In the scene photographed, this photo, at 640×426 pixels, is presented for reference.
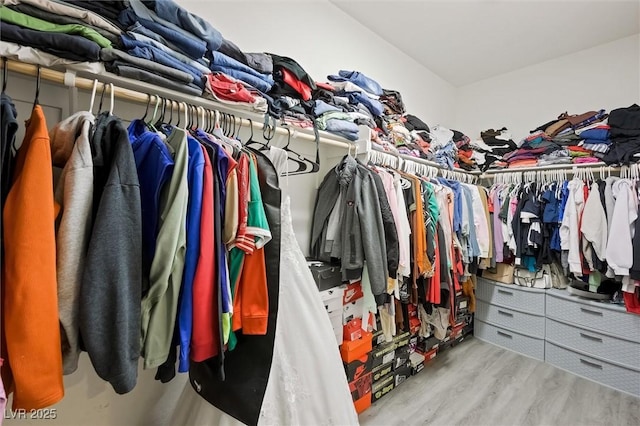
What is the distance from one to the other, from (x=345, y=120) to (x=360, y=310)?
3.84 ft

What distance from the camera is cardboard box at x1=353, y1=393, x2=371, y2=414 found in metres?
1.75

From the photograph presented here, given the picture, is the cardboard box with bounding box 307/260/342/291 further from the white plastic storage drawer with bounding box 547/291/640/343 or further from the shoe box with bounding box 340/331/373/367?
the white plastic storage drawer with bounding box 547/291/640/343

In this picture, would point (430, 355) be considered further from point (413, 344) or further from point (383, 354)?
point (383, 354)

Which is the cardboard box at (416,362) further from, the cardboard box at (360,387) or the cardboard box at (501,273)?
the cardboard box at (501,273)

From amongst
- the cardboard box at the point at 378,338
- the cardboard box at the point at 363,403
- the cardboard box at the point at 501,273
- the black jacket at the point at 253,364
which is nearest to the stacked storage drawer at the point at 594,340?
the cardboard box at the point at 501,273

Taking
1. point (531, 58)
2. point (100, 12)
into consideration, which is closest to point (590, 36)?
point (531, 58)

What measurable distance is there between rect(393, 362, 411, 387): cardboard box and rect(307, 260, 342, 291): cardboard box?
0.93m

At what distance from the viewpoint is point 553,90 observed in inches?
114

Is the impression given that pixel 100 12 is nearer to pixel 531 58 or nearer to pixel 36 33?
pixel 36 33

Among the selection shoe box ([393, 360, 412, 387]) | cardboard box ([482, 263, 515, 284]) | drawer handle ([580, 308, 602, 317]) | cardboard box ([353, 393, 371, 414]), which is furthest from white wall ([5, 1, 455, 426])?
drawer handle ([580, 308, 602, 317])

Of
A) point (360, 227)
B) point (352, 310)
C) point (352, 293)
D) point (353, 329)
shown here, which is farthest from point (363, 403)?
point (360, 227)

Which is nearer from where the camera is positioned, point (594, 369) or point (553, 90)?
point (594, 369)

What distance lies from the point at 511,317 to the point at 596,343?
583 millimetres

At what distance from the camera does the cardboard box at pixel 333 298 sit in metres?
1.55
